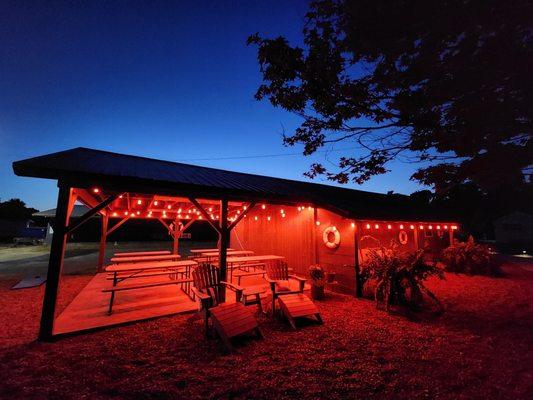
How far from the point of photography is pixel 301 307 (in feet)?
17.7

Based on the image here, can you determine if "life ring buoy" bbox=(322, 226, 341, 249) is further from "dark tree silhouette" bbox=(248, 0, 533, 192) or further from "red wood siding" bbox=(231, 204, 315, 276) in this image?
"dark tree silhouette" bbox=(248, 0, 533, 192)

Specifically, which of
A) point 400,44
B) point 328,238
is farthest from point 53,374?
point 400,44

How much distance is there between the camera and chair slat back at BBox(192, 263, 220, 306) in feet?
20.3

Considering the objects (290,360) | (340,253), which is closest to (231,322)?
(290,360)

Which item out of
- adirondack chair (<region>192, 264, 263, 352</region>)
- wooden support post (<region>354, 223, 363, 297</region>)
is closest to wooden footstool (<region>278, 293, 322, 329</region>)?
adirondack chair (<region>192, 264, 263, 352</region>)

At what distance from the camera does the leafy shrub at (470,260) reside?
1087 centimetres

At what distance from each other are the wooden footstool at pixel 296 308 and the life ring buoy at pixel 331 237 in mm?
3384

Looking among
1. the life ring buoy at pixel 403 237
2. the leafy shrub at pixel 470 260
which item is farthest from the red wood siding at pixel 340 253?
the leafy shrub at pixel 470 260

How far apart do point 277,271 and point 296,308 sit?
2.28 metres

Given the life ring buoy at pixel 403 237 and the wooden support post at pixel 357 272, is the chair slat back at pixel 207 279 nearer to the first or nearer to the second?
the wooden support post at pixel 357 272

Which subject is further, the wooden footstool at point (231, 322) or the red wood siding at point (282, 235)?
the red wood siding at point (282, 235)

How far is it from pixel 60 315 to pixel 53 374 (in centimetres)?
276

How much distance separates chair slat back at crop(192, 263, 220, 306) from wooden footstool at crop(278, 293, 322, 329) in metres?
1.74

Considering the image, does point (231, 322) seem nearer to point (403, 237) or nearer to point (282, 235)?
point (282, 235)
